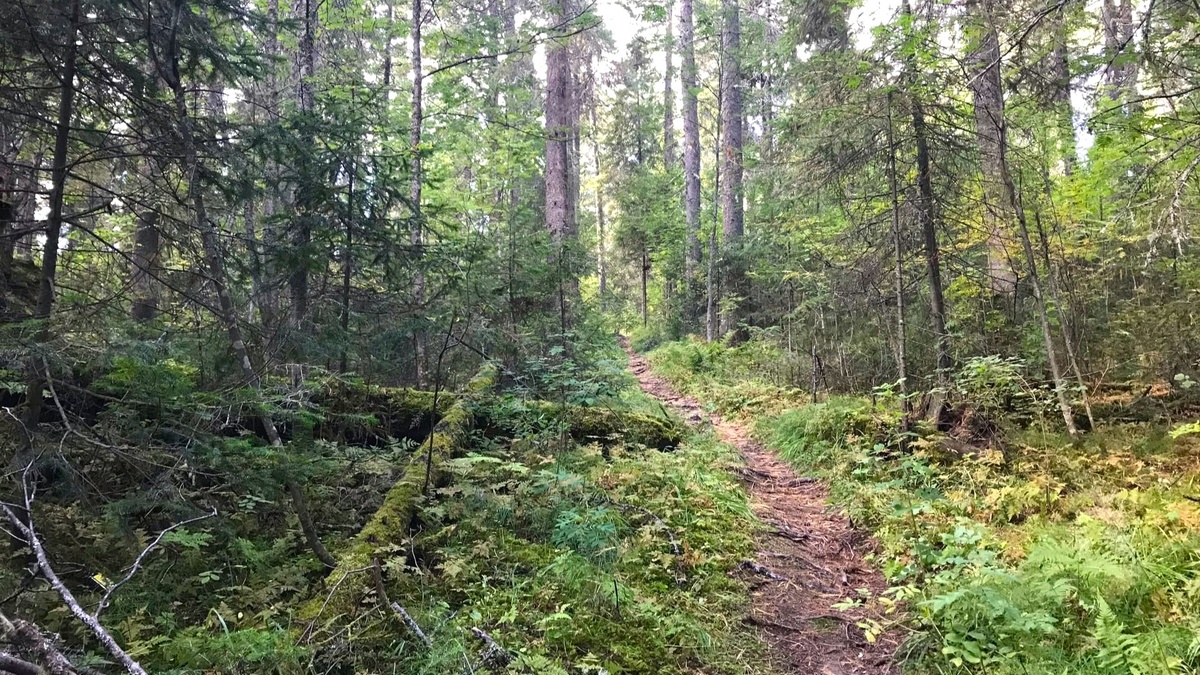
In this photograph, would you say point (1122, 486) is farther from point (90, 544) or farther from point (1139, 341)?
point (90, 544)

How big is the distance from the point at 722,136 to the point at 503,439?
1380 centimetres

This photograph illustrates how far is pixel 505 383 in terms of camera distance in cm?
966

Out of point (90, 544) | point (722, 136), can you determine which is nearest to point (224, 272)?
point (90, 544)

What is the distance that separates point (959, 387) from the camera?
23.5ft

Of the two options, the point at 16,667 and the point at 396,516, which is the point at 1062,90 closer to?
the point at 396,516

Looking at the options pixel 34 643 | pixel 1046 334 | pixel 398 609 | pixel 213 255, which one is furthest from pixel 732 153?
pixel 34 643

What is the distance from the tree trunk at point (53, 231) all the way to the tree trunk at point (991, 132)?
7.83 meters

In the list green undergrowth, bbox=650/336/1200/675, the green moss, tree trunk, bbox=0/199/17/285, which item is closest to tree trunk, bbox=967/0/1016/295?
green undergrowth, bbox=650/336/1200/675

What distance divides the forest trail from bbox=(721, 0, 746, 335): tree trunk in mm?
10554

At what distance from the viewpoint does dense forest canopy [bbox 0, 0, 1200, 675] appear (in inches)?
142

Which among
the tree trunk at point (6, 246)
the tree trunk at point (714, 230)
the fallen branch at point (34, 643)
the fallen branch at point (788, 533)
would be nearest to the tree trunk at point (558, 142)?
the tree trunk at point (714, 230)

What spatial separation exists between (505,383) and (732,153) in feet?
35.8

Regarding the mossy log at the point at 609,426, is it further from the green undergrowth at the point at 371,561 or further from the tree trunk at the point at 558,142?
the tree trunk at the point at 558,142

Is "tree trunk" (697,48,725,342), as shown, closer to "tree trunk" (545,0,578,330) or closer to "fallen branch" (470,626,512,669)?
"tree trunk" (545,0,578,330)
